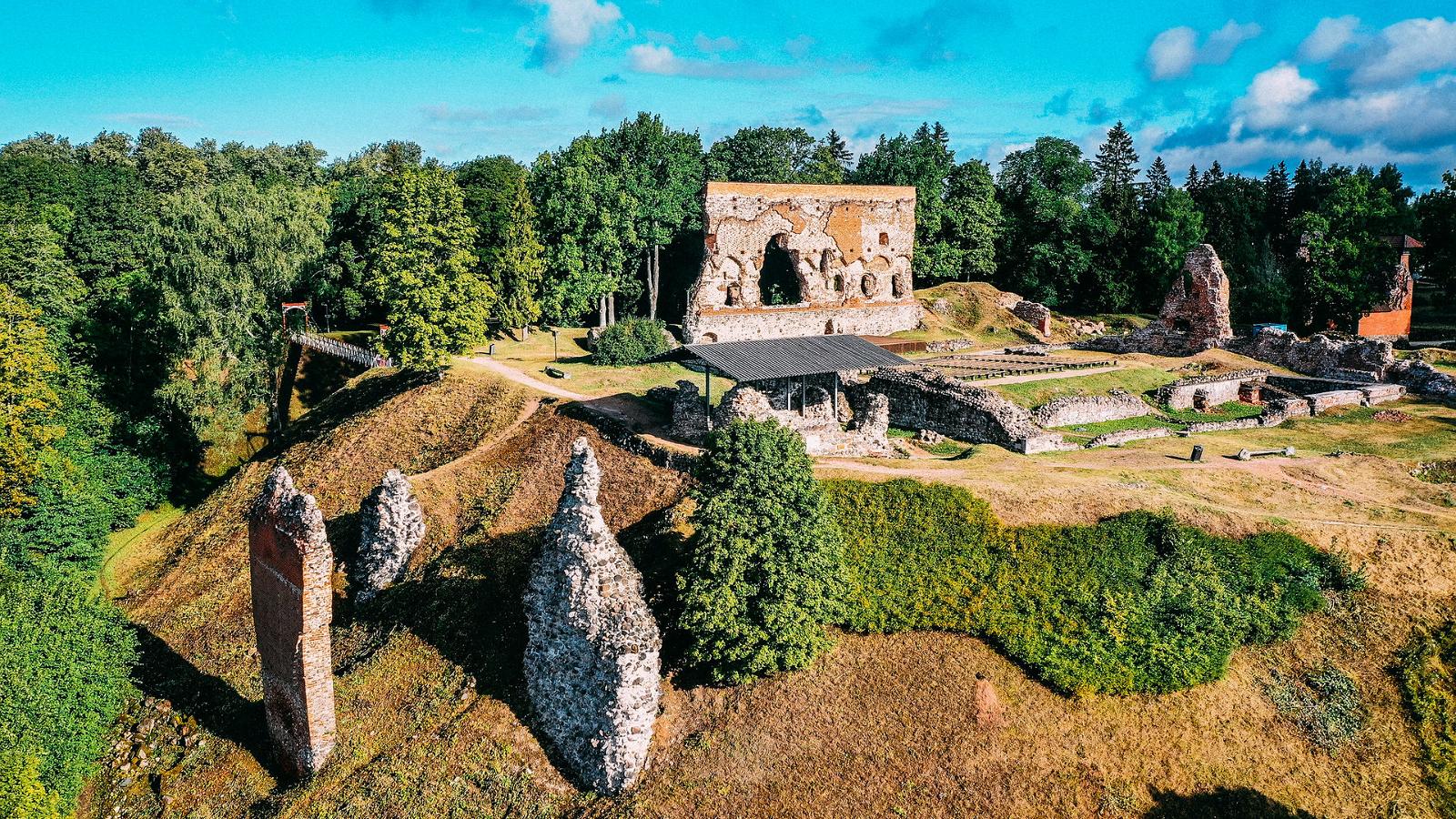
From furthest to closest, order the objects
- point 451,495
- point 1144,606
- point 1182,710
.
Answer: point 451,495, point 1144,606, point 1182,710

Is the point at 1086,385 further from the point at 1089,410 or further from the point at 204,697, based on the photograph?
the point at 204,697

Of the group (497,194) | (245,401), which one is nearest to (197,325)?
(245,401)

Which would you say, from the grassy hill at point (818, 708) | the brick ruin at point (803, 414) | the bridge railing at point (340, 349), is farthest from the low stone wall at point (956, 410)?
the bridge railing at point (340, 349)

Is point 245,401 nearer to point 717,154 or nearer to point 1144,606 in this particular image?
point 717,154

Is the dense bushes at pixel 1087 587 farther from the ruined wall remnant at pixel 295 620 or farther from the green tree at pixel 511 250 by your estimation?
the green tree at pixel 511 250

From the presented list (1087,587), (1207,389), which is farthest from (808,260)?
(1087,587)
